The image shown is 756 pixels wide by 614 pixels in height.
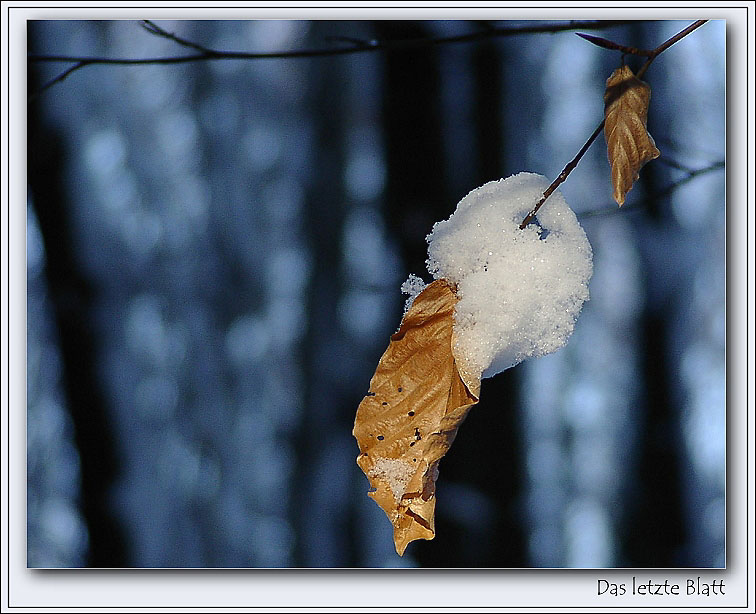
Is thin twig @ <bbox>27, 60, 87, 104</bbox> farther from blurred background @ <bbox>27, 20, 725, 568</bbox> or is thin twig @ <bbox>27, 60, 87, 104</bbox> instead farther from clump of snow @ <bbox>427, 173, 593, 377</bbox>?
clump of snow @ <bbox>427, 173, 593, 377</bbox>

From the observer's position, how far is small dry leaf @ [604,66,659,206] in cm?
45

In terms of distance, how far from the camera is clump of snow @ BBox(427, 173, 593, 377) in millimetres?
486

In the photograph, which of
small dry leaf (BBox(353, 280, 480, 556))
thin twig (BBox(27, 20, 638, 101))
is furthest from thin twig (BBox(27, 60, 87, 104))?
small dry leaf (BBox(353, 280, 480, 556))

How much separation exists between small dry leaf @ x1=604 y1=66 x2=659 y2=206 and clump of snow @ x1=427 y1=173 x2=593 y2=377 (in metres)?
0.07

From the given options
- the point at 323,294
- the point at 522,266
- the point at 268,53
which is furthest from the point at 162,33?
the point at 522,266

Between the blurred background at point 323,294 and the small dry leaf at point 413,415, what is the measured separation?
369 millimetres

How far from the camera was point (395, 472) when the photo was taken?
41cm

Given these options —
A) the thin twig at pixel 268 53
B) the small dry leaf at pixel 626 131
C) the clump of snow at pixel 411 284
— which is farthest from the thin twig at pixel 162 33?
the small dry leaf at pixel 626 131

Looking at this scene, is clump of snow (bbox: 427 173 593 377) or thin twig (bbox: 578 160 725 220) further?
thin twig (bbox: 578 160 725 220)

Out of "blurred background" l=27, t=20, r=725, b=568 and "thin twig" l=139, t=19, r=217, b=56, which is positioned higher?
"thin twig" l=139, t=19, r=217, b=56

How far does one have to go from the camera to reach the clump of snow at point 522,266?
1.59 feet

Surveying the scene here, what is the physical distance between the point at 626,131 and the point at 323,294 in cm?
43

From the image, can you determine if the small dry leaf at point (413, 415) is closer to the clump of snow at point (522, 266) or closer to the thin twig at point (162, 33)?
the clump of snow at point (522, 266)

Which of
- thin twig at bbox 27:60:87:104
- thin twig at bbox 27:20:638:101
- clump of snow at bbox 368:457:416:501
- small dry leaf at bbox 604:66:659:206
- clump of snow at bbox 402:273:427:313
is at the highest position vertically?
thin twig at bbox 27:20:638:101
